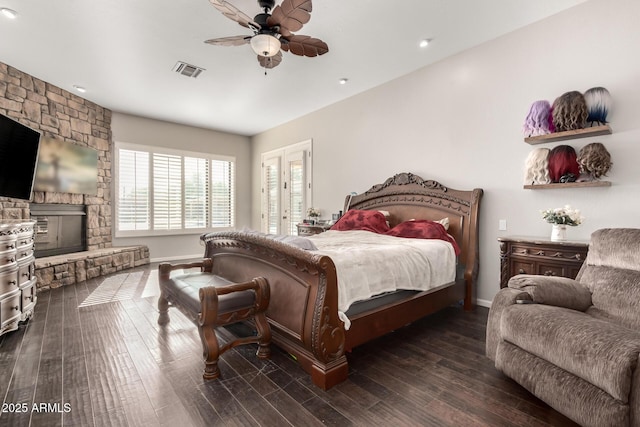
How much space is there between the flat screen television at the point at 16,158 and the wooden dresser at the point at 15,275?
560mm

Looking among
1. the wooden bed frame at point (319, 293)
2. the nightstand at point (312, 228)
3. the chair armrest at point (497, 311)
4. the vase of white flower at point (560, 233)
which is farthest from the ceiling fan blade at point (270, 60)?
the vase of white flower at point (560, 233)

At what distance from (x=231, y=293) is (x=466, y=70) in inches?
147

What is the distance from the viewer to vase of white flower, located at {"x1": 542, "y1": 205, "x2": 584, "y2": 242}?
267 centimetres

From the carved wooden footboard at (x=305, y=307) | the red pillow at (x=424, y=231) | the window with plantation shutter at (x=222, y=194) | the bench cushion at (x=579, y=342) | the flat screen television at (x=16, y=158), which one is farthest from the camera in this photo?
the window with plantation shutter at (x=222, y=194)

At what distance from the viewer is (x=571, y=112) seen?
8.95ft

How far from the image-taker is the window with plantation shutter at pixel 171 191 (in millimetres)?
6070

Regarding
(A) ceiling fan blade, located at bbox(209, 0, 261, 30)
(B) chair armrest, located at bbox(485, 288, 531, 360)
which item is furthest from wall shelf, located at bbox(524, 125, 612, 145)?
(A) ceiling fan blade, located at bbox(209, 0, 261, 30)

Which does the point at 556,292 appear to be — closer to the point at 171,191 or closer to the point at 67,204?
the point at 67,204

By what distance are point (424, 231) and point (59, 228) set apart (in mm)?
5723

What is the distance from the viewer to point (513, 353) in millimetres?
1834

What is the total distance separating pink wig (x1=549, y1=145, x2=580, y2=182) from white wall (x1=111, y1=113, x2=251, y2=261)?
6.51 meters

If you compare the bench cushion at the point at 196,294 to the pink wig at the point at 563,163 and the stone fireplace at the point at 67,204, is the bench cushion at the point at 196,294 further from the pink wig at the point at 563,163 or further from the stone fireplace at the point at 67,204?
the pink wig at the point at 563,163

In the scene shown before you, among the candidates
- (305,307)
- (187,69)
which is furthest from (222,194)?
(305,307)

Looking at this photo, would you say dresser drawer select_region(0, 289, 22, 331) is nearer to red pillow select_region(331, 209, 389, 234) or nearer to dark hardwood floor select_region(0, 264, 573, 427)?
dark hardwood floor select_region(0, 264, 573, 427)
